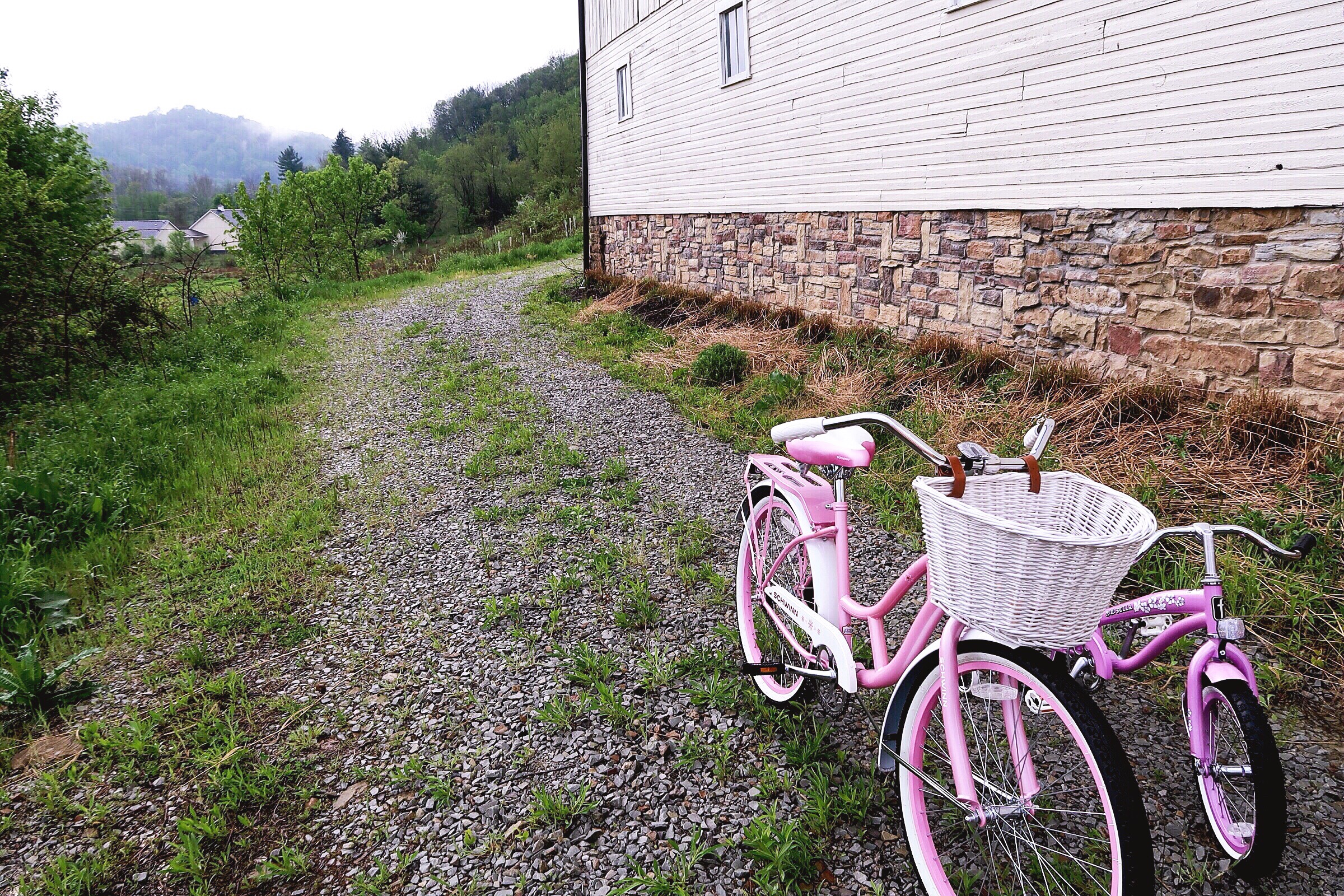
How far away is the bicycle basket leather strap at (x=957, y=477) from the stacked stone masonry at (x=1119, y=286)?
3586mm

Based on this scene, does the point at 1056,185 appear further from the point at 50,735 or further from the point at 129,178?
the point at 129,178

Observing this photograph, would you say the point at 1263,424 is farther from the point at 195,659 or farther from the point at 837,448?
the point at 195,659

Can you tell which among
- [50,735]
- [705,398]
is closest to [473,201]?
[705,398]

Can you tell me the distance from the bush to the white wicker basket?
5970mm

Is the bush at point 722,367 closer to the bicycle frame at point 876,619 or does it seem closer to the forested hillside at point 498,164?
the bicycle frame at point 876,619

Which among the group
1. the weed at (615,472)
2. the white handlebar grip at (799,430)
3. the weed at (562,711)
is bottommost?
the weed at (562,711)

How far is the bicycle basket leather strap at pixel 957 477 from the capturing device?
1.74 m

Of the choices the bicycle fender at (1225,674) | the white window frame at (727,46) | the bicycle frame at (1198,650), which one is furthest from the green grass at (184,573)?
the white window frame at (727,46)

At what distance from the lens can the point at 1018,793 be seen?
185 centimetres

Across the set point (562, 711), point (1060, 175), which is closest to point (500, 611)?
point (562, 711)

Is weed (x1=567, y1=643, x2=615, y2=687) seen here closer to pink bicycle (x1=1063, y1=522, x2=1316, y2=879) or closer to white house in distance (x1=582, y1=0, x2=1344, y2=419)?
pink bicycle (x1=1063, y1=522, x2=1316, y2=879)

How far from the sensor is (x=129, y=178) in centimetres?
14662

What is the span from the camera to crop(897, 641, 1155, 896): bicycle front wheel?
4.98 ft

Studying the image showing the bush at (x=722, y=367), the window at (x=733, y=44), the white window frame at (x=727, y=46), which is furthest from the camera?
the window at (x=733, y=44)
